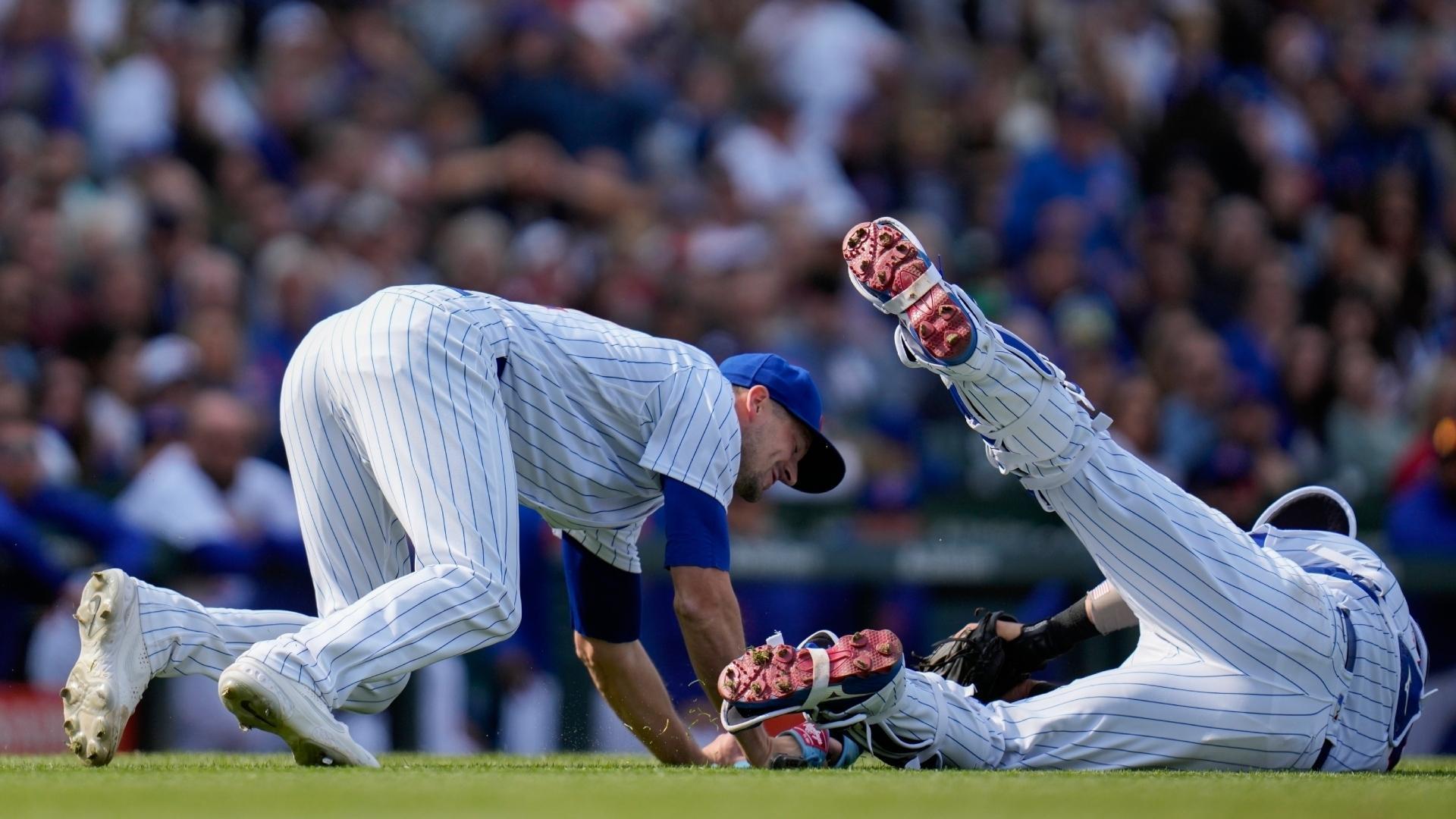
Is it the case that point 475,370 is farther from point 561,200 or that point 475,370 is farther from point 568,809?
point 561,200

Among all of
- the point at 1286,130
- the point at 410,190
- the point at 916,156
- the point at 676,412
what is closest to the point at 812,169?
the point at 916,156

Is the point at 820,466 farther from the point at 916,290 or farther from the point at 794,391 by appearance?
the point at 916,290

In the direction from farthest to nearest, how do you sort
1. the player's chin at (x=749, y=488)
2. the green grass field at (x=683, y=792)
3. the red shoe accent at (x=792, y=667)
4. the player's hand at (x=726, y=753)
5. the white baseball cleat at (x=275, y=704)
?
1. the player's hand at (x=726, y=753)
2. the player's chin at (x=749, y=488)
3. the red shoe accent at (x=792, y=667)
4. the white baseball cleat at (x=275, y=704)
5. the green grass field at (x=683, y=792)

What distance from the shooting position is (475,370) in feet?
13.9

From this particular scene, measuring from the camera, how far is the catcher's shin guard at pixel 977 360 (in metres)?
4.20

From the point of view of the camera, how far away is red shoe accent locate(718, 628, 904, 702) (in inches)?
163

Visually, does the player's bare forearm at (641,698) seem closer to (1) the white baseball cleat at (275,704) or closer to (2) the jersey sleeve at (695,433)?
(2) the jersey sleeve at (695,433)

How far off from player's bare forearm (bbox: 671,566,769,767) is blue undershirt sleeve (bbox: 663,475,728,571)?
0.08 feet

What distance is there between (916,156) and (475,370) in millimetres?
7786

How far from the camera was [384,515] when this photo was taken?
14.7ft

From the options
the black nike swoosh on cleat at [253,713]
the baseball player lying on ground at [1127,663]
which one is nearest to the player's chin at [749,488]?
the baseball player lying on ground at [1127,663]

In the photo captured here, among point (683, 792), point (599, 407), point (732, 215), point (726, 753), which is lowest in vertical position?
point (726, 753)

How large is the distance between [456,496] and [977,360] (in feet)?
3.99

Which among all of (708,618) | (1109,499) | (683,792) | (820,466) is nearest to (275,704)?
(683,792)
